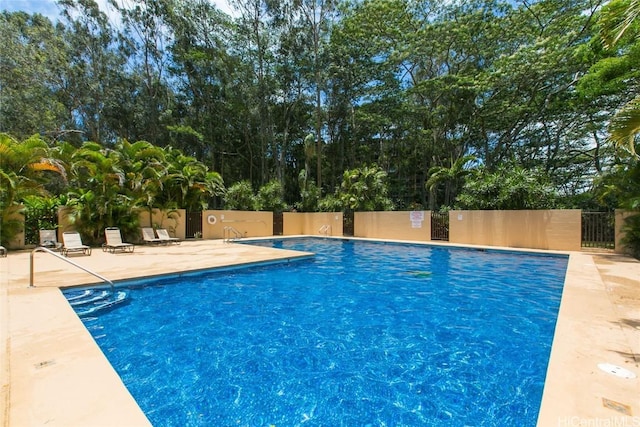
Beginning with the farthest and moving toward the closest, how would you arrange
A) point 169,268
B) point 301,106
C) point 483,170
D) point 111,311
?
point 301,106 < point 483,170 < point 169,268 < point 111,311

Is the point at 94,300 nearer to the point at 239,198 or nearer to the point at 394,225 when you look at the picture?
the point at 239,198

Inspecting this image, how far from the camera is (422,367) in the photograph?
3412 mm

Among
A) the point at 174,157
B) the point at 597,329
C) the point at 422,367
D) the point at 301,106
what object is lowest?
the point at 422,367

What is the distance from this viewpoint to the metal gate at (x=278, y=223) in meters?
19.9

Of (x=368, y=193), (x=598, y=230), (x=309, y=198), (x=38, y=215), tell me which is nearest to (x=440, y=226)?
(x=368, y=193)

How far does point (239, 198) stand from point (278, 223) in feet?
9.92

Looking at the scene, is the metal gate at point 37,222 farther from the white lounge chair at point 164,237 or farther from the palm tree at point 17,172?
the white lounge chair at point 164,237

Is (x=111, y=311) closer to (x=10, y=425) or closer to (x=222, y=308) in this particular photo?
(x=222, y=308)

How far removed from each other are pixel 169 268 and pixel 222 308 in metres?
2.91

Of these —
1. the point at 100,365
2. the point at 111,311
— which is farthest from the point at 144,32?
the point at 100,365

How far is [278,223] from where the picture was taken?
20078 millimetres

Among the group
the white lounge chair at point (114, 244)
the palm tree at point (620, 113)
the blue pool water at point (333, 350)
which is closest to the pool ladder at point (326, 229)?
the white lounge chair at point (114, 244)

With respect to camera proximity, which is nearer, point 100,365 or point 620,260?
point 100,365

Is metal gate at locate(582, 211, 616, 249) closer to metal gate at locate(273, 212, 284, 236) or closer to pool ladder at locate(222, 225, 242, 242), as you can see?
metal gate at locate(273, 212, 284, 236)
